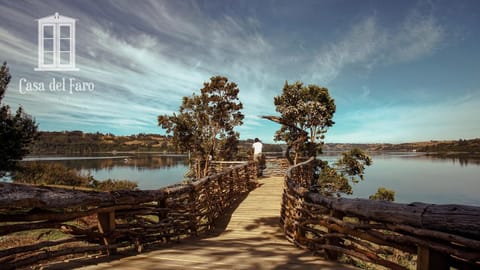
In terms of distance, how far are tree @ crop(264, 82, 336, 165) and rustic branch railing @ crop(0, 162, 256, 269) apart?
1169cm

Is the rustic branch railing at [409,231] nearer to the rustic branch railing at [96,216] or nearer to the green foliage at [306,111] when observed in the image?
the rustic branch railing at [96,216]

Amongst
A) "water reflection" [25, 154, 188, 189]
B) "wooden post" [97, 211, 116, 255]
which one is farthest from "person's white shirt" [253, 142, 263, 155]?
"wooden post" [97, 211, 116, 255]

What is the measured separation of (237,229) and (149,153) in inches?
2969

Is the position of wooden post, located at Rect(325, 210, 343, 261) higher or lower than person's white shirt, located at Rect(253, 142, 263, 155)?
lower

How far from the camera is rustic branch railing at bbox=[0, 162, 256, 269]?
1821 mm

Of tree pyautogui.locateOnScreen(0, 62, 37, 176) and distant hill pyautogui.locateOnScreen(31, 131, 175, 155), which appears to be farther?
distant hill pyautogui.locateOnScreen(31, 131, 175, 155)

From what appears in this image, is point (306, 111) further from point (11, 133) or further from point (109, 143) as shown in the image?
point (109, 143)

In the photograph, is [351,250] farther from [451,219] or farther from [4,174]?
[4,174]

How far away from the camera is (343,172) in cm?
1516

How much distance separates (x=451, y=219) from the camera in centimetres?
147

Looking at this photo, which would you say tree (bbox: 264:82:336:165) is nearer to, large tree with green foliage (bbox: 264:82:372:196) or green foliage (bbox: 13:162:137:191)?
large tree with green foliage (bbox: 264:82:372:196)

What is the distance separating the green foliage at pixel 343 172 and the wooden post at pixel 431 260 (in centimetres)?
1307

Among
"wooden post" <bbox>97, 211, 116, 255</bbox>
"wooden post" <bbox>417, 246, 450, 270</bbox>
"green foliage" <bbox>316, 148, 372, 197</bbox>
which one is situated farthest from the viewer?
"green foliage" <bbox>316, 148, 372, 197</bbox>

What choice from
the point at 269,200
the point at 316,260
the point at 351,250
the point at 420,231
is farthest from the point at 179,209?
the point at 269,200
